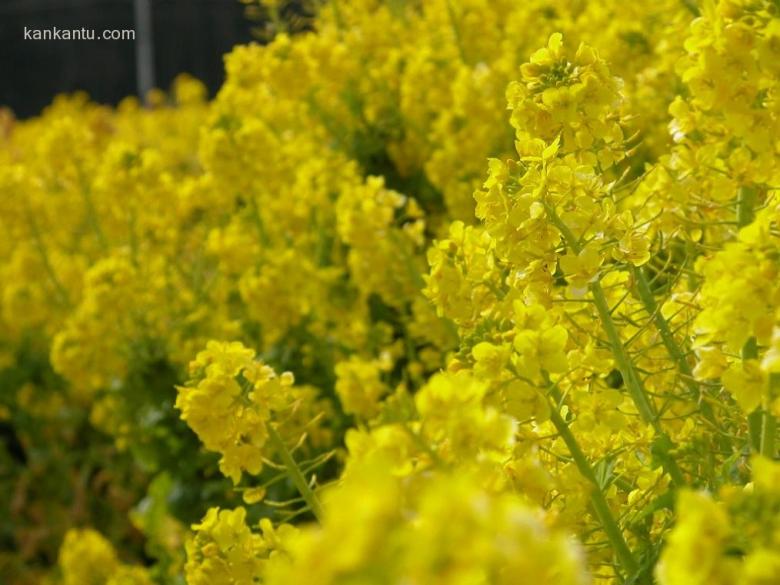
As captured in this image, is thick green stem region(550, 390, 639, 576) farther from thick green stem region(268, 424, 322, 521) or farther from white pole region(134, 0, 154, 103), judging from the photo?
white pole region(134, 0, 154, 103)

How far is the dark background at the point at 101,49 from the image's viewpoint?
42.0 feet

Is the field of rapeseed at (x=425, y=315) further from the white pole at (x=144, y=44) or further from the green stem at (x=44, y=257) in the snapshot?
the white pole at (x=144, y=44)

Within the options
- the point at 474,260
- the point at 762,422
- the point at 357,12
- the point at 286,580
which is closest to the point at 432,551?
the point at 286,580

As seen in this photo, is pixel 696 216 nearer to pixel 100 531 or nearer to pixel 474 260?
pixel 474 260

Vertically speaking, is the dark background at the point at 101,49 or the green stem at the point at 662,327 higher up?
the dark background at the point at 101,49

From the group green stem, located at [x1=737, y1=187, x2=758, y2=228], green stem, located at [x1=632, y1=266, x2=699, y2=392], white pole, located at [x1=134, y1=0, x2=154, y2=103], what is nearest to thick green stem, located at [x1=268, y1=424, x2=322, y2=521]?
green stem, located at [x1=632, y1=266, x2=699, y2=392]

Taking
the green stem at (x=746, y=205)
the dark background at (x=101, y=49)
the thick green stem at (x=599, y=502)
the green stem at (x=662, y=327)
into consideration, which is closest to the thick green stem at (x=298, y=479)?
the thick green stem at (x=599, y=502)

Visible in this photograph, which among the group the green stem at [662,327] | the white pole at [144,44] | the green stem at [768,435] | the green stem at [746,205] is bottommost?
the green stem at [768,435]

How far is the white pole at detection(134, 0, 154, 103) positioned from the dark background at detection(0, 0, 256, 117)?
9 centimetres

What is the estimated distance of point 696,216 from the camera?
1.77 m

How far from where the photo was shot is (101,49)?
43.1 ft

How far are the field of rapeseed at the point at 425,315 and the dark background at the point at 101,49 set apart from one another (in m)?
8.44

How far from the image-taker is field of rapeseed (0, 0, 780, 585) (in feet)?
3.32

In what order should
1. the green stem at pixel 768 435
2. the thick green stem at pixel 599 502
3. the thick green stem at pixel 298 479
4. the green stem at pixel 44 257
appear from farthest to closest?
the green stem at pixel 44 257
the thick green stem at pixel 298 479
the thick green stem at pixel 599 502
the green stem at pixel 768 435
